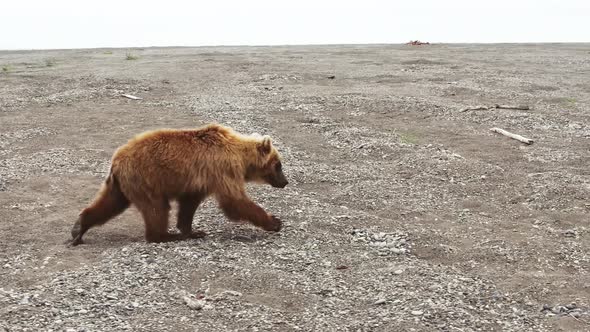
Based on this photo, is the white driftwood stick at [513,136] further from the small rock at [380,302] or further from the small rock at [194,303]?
the small rock at [194,303]

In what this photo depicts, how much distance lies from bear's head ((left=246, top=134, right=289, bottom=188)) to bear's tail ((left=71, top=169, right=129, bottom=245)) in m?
1.65

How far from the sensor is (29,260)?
305 inches

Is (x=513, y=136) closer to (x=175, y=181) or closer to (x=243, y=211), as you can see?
(x=243, y=211)

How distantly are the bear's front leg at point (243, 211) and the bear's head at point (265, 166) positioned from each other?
2.13 ft

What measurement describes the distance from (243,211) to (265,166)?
871 millimetres

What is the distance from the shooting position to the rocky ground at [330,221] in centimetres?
649

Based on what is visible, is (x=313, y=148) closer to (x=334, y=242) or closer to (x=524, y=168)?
(x=524, y=168)

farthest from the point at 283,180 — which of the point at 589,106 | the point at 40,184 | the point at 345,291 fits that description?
the point at 589,106

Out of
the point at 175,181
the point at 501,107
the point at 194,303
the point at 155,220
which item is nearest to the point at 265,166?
the point at 175,181

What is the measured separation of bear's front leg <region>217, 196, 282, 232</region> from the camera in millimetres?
8148

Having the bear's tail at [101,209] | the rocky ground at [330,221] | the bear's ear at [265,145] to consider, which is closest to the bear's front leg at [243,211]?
the rocky ground at [330,221]

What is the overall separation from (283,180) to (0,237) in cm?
368

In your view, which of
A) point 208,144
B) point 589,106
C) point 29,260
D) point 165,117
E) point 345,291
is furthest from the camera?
point 589,106

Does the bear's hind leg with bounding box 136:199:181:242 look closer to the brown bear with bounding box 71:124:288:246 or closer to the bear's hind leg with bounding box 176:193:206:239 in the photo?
the brown bear with bounding box 71:124:288:246
